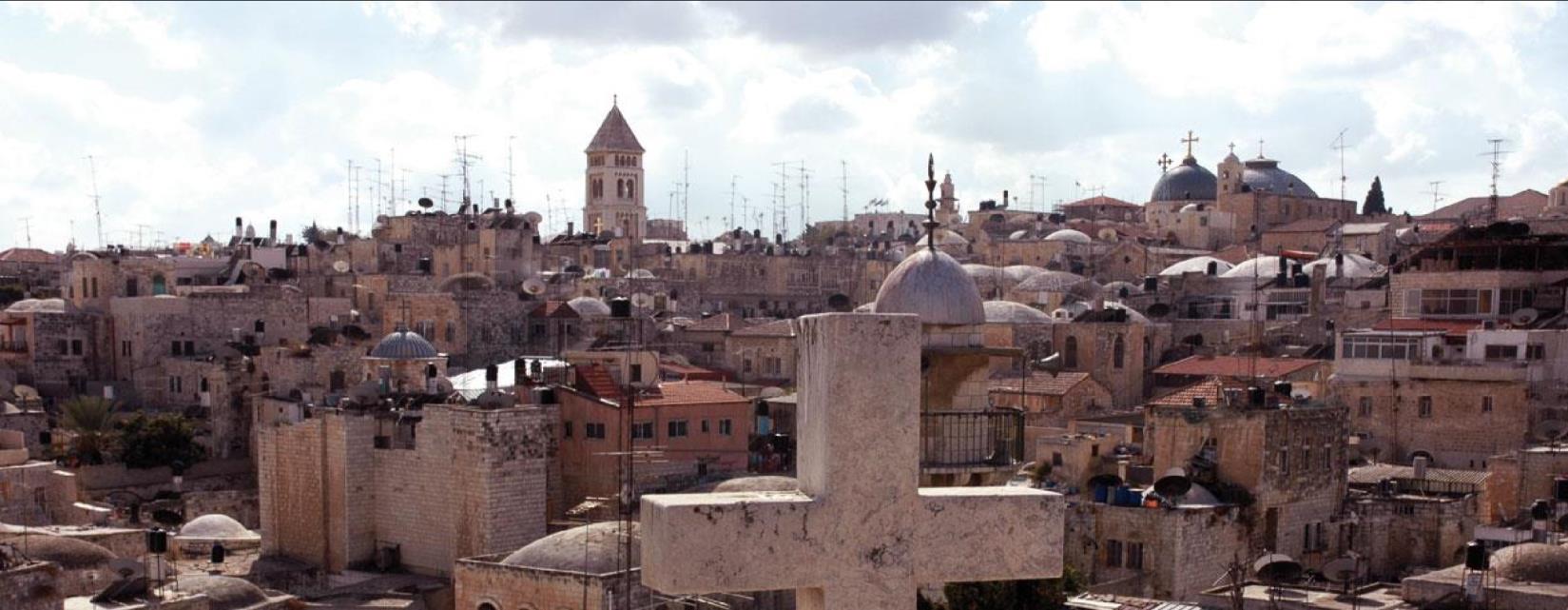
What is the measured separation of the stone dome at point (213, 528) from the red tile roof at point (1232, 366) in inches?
651

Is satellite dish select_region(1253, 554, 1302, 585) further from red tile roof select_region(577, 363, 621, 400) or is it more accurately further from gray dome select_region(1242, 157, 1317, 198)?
gray dome select_region(1242, 157, 1317, 198)

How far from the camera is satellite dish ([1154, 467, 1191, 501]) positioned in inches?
815

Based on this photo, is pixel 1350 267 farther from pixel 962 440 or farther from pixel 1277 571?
pixel 962 440

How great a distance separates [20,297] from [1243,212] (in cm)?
4118

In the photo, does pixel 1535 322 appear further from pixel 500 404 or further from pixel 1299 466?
pixel 500 404

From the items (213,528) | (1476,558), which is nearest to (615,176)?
(213,528)

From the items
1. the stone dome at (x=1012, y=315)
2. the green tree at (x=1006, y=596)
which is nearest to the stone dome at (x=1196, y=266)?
the stone dome at (x=1012, y=315)

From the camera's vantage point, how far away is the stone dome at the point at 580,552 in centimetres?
1864

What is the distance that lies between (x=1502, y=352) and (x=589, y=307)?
22.3 meters

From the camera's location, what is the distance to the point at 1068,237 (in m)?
60.5

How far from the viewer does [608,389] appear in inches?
978

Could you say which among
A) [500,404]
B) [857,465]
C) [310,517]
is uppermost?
[857,465]

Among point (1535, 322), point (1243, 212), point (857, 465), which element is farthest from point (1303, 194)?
point (857, 465)

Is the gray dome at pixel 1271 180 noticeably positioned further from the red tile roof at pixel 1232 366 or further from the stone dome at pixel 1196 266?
the red tile roof at pixel 1232 366
